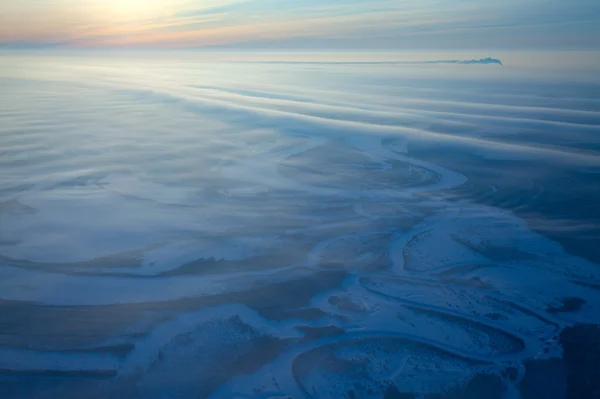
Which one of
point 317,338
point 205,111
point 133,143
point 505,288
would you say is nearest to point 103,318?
point 317,338

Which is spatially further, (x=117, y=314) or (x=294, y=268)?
(x=294, y=268)

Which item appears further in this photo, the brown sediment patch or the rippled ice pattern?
the brown sediment patch

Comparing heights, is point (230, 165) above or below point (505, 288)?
above

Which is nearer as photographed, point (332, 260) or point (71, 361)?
point (71, 361)

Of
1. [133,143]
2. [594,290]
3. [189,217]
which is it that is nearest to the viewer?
[594,290]

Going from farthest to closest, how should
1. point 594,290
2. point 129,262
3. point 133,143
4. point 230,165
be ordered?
point 133,143
point 230,165
point 129,262
point 594,290

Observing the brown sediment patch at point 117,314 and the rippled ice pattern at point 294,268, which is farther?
the brown sediment patch at point 117,314

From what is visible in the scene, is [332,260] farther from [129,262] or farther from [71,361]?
[71,361]

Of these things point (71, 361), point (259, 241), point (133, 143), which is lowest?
point (71, 361)
